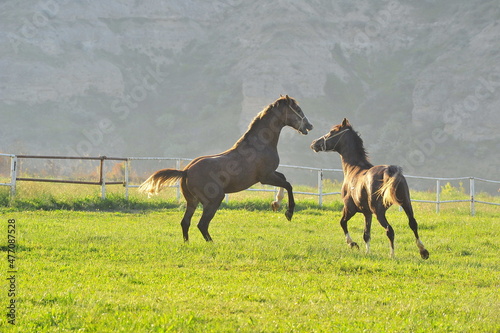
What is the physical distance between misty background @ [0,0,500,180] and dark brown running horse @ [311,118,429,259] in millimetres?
64895

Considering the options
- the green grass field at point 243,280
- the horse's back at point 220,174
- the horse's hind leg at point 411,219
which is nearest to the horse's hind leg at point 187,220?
the green grass field at point 243,280

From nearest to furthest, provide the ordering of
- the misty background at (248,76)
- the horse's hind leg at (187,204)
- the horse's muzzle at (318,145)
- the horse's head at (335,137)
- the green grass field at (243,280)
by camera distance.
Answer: the green grass field at (243,280) < the horse's hind leg at (187,204) < the horse's head at (335,137) < the horse's muzzle at (318,145) < the misty background at (248,76)

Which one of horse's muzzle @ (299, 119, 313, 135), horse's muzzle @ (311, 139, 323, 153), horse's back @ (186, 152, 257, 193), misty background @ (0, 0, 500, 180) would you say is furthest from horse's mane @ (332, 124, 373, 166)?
misty background @ (0, 0, 500, 180)

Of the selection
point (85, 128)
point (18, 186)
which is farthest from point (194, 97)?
point (18, 186)

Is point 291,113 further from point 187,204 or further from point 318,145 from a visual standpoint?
point 187,204

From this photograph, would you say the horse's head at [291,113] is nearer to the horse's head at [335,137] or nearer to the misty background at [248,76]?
the horse's head at [335,137]

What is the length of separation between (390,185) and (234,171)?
3019 millimetres

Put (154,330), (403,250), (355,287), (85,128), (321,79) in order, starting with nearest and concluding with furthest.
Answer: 1. (154,330)
2. (355,287)
3. (403,250)
4. (85,128)
5. (321,79)

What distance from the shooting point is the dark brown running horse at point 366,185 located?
991 centimetres

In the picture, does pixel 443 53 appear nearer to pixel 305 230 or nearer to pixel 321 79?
pixel 321 79

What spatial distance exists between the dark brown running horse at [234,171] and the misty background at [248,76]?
65.4 metres

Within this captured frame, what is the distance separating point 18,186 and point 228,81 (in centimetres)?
8017

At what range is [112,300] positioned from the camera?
20.2 feet

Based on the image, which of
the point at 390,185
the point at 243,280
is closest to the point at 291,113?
the point at 390,185
